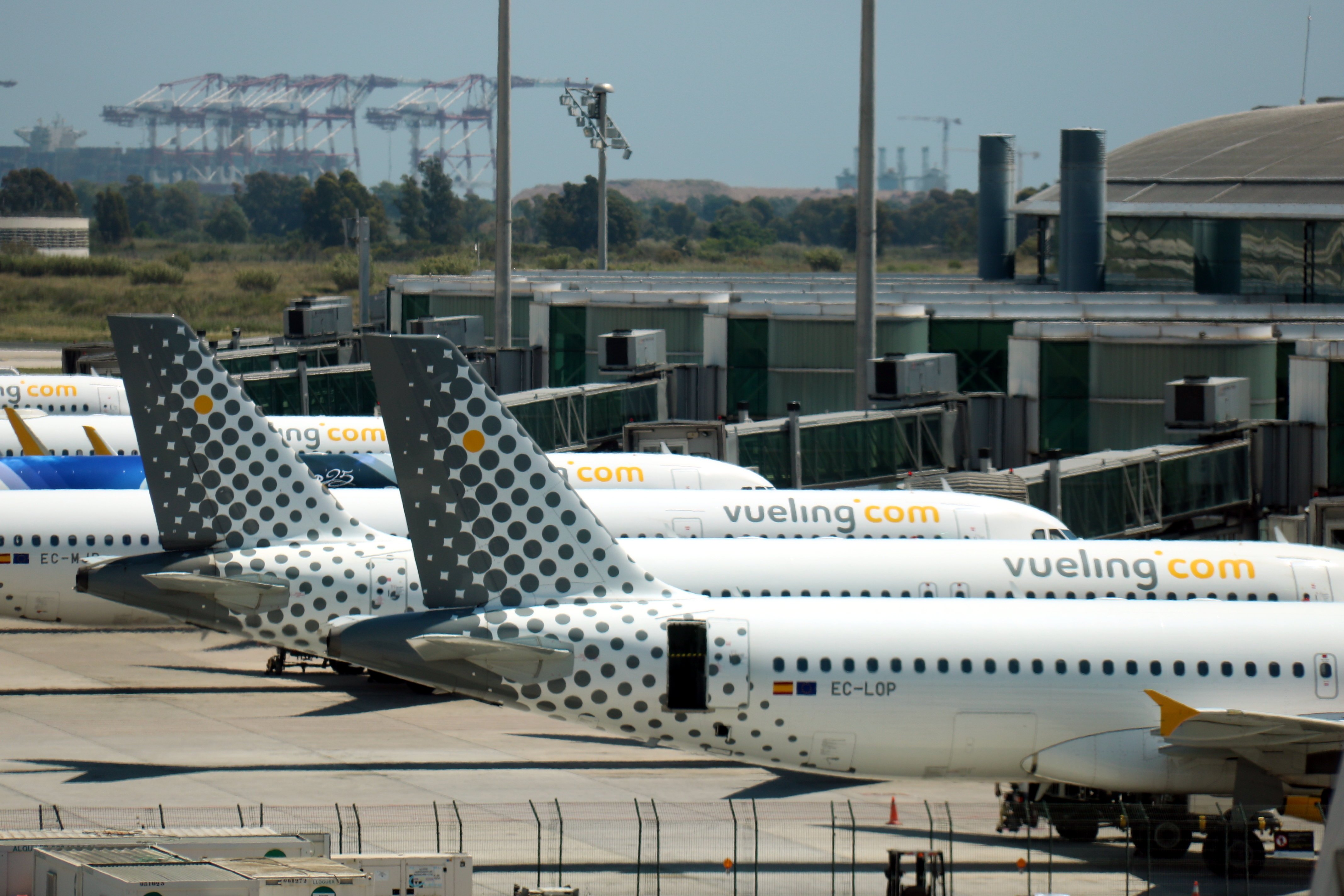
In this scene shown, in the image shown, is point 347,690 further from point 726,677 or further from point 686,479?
point 726,677

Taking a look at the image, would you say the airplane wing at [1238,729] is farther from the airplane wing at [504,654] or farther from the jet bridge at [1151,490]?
the jet bridge at [1151,490]

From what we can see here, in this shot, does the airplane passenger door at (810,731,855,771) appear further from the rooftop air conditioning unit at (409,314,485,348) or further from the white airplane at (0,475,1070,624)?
the rooftop air conditioning unit at (409,314,485,348)

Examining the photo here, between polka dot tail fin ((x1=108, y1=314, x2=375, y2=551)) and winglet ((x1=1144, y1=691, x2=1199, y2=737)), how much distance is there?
1704 cm

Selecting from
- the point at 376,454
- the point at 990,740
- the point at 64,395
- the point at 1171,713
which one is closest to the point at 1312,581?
the point at 1171,713

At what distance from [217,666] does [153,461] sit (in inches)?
477

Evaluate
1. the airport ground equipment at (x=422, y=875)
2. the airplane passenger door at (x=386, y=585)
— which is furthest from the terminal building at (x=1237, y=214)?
the airport ground equipment at (x=422, y=875)

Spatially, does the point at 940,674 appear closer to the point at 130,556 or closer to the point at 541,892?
the point at 541,892

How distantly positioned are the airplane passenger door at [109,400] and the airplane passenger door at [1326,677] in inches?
2093

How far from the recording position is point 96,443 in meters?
58.9

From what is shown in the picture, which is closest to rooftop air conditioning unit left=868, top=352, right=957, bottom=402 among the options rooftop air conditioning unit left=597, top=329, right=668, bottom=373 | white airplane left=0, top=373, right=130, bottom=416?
rooftop air conditioning unit left=597, top=329, right=668, bottom=373

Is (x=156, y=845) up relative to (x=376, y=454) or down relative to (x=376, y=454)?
down

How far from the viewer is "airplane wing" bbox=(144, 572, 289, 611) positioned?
3409 centimetres

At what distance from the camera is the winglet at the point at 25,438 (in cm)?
5834

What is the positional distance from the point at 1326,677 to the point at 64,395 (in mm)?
54486
